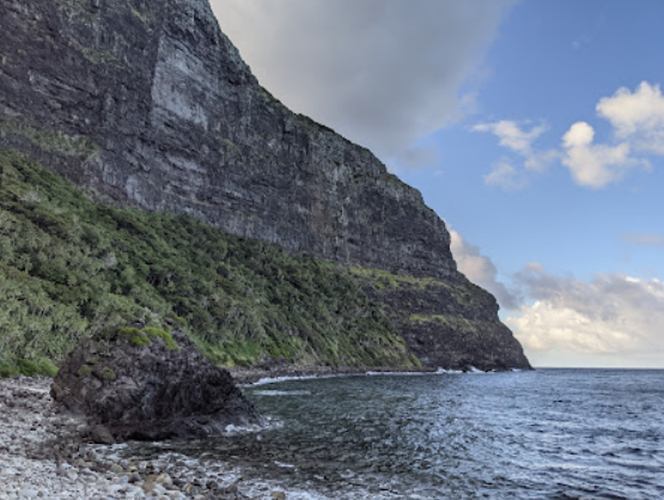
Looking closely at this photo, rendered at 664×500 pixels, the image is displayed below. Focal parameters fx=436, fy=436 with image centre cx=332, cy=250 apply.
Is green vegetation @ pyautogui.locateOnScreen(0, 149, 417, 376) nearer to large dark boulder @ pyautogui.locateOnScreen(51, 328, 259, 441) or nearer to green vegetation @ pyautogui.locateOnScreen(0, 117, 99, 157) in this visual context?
large dark boulder @ pyautogui.locateOnScreen(51, 328, 259, 441)

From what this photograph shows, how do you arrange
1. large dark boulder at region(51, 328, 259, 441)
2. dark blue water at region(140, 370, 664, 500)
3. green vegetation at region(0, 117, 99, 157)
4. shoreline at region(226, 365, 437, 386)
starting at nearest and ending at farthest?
1. dark blue water at region(140, 370, 664, 500)
2. large dark boulder at region(51, 328, 259, 441)
3. shoreline at region(226, 365, 437, 386)
4. green vegetation at region(0, 117, 99, 157)

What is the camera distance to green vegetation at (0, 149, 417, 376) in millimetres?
43153

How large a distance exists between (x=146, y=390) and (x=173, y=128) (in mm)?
117702

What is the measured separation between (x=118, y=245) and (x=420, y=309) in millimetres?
132103

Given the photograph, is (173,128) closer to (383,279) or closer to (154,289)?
(154,289)

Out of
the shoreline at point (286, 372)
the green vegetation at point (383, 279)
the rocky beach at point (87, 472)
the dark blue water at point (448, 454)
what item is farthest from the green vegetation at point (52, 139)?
the green vegetation at point (383, 279)

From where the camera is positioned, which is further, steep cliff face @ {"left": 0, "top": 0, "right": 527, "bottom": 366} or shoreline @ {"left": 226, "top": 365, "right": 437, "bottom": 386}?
steep cliff face @ {"left": 0, "top": 0, "right": 527, "bottom": 366}

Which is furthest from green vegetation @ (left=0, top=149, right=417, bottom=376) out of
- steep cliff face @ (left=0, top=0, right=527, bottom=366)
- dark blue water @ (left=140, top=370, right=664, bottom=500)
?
dark blue water @ (left=140, top=370, right=664, bottom=500)

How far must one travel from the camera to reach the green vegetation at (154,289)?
43.2m

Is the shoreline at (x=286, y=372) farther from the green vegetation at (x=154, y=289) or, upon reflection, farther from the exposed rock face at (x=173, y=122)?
the exposed rock face at (x=173, y=122)

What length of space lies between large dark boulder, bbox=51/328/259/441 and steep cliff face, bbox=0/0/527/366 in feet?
262

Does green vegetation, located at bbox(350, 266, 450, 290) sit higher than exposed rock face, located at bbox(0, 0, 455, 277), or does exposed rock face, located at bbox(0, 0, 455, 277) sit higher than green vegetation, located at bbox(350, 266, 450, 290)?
exposed rock face, located at bbox(0, 0, 455, 277)

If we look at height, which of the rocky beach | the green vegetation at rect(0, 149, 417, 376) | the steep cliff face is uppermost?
the steep cliff face

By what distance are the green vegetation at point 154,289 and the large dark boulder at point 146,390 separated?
1521mm
